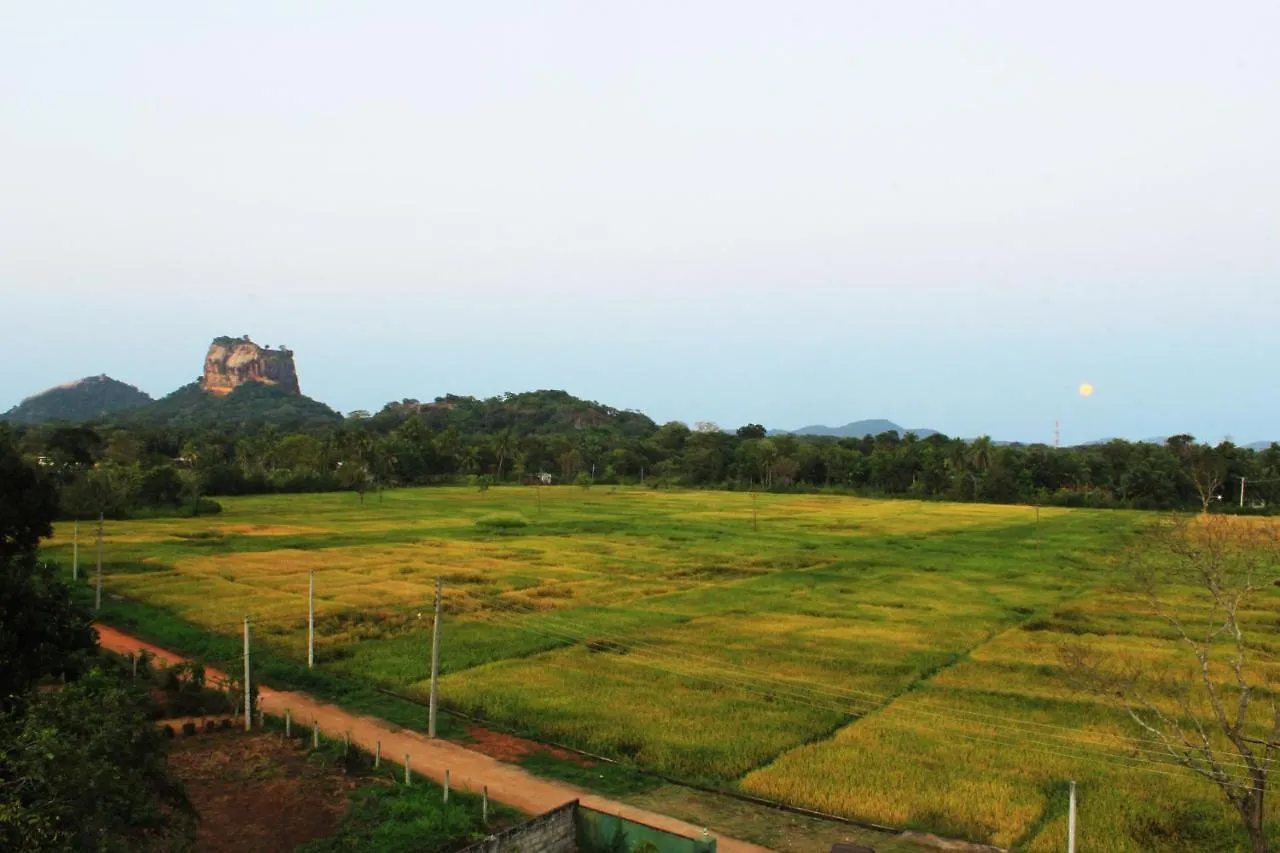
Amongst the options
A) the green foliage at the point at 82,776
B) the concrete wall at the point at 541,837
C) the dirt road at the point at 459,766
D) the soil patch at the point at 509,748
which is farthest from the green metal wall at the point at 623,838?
the green foliage at the point at 82,776

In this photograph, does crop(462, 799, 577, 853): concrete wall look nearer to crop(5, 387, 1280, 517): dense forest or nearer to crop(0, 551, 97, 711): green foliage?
crop(0, 551, 97, 711): green foliage

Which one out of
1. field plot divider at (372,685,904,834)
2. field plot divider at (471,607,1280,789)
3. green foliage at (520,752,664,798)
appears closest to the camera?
field plot divider at (372,685,904,834)

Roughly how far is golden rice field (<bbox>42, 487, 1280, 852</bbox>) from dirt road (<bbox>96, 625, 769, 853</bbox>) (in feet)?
8.11

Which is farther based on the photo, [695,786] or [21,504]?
[21,504]

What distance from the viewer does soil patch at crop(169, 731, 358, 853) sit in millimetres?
18031

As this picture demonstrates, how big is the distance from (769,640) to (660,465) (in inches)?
4536

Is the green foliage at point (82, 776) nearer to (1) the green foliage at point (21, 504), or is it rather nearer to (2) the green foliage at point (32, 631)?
(2) the green foliage at point (32, 631)

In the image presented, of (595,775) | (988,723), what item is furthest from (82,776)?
(988,723)

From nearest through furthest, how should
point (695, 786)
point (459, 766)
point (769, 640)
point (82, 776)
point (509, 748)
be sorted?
point (82, 776) → point (695, 786) → point (459, 766) → point (509, 748) → point (769, 640)

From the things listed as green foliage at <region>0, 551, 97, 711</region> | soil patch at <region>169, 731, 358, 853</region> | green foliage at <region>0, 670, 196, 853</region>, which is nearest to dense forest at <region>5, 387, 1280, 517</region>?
soil patch at <region>169, 731, 358, 853</region>

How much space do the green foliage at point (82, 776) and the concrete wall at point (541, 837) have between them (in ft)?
17.5

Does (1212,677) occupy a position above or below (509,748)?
below

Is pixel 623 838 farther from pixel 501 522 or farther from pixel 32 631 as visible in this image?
pixel 501 522

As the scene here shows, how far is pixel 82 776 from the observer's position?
1119 cm
